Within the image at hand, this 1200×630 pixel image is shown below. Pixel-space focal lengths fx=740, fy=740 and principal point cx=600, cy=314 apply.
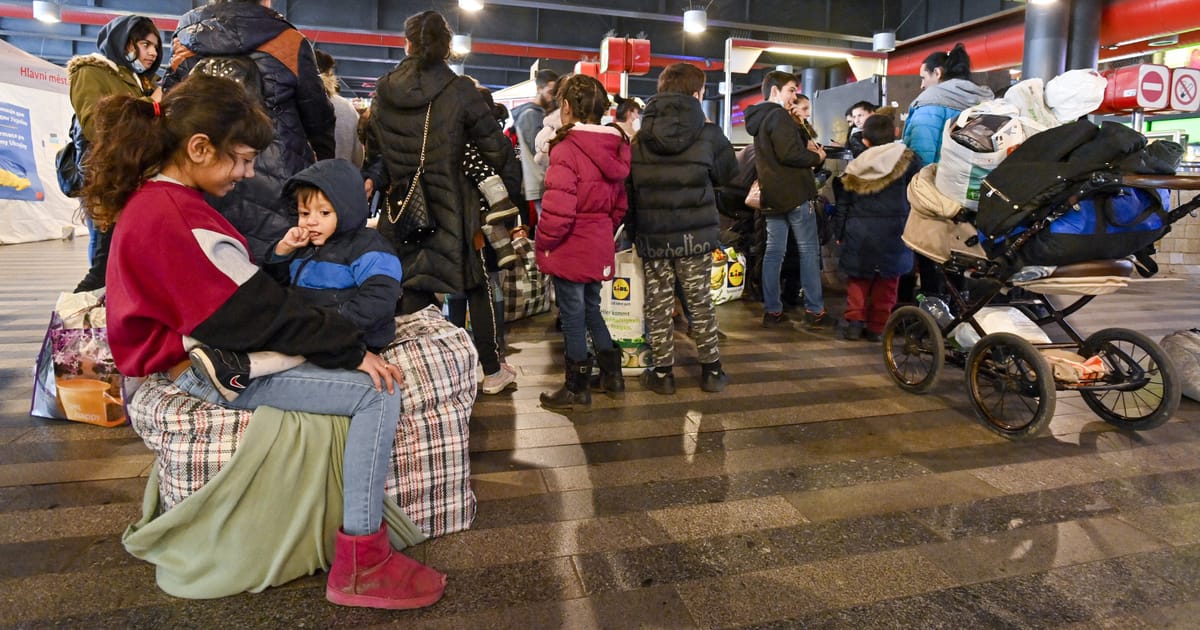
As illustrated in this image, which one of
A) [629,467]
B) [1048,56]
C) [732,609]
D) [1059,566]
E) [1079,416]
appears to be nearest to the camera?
[732,609]

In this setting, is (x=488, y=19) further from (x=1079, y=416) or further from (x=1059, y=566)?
(x=1059, y=566)

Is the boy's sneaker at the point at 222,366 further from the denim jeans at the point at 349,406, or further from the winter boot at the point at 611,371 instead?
the winter boot at the point at 611,371

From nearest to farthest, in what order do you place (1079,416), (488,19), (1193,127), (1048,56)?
(1079,416) < (1048,56) < (488,19) < (1193,127)

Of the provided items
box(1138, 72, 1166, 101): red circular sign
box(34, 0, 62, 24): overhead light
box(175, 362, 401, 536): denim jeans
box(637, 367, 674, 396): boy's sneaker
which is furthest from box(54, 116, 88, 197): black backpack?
box(34, 0, 62, 24): overhead light

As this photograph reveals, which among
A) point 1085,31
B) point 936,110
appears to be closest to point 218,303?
point 936,110

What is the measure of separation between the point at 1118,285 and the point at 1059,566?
148 centimetres

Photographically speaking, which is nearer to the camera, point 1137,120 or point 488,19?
point 1137,120

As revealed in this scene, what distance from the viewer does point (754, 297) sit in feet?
21.3

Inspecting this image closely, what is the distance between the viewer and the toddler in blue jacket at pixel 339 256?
6.91 feet

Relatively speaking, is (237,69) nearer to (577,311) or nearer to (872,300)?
(577,311)

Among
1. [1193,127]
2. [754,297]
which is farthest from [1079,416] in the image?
[1193,127]

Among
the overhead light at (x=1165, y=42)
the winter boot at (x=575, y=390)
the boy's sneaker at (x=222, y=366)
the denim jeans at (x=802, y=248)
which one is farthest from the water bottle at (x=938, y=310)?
the overhead light at (x=1165, y=42)

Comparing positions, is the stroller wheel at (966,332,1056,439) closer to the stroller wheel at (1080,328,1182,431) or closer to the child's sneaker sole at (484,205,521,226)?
the stroller wheel at (1080,328,1182,431)

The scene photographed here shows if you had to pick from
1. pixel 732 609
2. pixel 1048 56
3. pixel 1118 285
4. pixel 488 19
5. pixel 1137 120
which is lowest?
pixel 732 609
